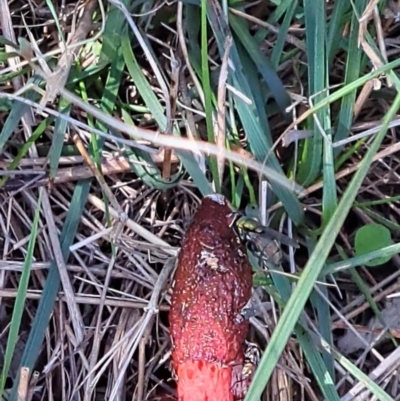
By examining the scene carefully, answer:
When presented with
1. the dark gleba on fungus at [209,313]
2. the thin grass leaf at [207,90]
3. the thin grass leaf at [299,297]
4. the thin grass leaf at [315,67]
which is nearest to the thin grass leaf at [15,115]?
the thin grass leaf at [207,90]

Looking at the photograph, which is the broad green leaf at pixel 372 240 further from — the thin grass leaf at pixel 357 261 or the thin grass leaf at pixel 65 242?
the thin grass leaf at pixel 65 242

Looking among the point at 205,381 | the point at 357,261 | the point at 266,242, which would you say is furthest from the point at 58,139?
the point at 357,261

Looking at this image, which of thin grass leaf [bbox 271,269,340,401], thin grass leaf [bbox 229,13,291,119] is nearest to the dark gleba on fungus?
thin grass leaf [bbox 271,269,340,401]

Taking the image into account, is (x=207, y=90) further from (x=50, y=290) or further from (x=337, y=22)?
(x=50, y=290)

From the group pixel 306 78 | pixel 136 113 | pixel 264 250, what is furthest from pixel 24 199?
pixel 306 78

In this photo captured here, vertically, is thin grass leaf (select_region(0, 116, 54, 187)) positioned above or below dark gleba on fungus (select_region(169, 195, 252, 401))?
above

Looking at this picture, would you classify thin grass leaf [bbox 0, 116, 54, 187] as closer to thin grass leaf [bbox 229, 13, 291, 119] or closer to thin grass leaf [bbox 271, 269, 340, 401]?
thin grass leaf [bbox 229, 13, 291, 119]
